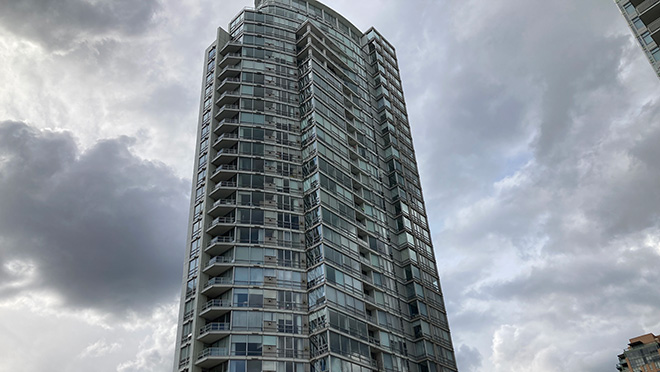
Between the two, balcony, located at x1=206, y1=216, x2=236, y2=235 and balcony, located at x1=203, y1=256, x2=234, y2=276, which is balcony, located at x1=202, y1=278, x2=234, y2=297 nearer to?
balcony, located at x1=203, y1=256, x2=234, y2=276

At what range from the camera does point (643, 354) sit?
181 meters

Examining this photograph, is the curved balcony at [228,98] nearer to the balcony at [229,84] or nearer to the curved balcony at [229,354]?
the balcony at [229,84]

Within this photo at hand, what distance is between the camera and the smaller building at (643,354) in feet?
582

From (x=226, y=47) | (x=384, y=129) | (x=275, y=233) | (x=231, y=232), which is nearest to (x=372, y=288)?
(x=275, y=233)

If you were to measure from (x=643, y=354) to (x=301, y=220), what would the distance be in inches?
6640

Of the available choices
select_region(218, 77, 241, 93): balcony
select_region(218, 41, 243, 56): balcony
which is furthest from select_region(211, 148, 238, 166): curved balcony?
select_region(218, 41, 243, 56): balcony

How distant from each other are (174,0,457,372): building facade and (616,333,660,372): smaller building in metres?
142

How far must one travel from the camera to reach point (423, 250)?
81.6 meters

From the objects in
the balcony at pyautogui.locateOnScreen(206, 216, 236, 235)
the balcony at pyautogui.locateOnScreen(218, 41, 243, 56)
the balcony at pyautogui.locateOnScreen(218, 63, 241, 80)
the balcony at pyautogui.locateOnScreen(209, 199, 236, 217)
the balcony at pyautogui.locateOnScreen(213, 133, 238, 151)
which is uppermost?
the balcony at pyautogui.locateOnScreen(218, 41, 243, 56)

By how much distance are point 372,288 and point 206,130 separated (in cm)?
3529

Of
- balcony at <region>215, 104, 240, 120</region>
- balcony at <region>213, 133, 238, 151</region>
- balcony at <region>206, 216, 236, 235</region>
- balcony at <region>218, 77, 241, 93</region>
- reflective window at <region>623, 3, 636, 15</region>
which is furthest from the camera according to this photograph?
balcony at <region>218, 77, 241, 93</region>

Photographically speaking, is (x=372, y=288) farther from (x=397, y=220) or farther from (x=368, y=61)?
(x=368, y=61)

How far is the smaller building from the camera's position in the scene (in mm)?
177250

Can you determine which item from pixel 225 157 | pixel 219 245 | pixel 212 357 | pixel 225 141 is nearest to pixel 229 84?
pixel 225 141
